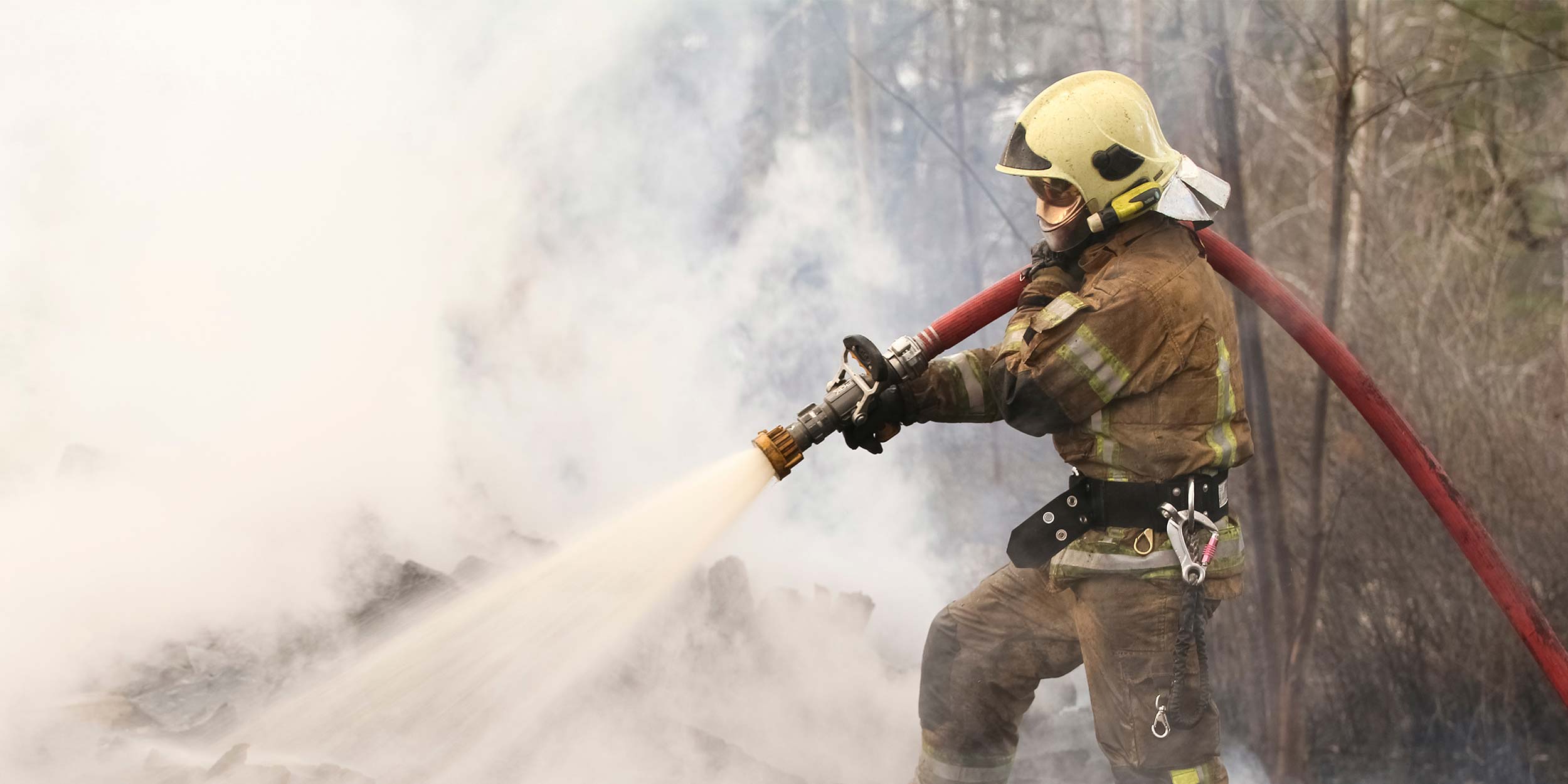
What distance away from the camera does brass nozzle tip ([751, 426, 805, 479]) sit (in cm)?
334

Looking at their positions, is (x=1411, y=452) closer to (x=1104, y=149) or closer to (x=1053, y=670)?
(x=1053, y=670)

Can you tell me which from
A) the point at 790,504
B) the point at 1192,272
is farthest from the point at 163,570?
the point at 1192,272

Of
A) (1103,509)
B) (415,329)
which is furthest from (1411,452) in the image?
(415,329)

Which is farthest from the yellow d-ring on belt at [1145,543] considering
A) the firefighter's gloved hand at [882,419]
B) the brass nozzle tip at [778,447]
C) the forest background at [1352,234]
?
the forest background at [1352,234]

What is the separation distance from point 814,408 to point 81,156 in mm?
2574

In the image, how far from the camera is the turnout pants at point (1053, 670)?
3.24m

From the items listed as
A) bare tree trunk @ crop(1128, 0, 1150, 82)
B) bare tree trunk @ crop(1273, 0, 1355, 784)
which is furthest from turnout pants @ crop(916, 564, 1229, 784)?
bare tree trunk @ crop(1128, 0, 1150, 82)

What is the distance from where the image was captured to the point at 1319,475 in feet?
15.9

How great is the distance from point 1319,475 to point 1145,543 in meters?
1.97

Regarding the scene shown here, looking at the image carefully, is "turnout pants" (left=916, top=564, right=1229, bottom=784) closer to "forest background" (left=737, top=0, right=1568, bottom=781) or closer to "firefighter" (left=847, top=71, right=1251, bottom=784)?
"firefighter" (left=847, top=71, right=1251, bottom=784)

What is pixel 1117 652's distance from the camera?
10.7 ft

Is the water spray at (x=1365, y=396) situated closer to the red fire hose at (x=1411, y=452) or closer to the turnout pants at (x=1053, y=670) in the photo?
the red fire hose at (x=1411, y=452)

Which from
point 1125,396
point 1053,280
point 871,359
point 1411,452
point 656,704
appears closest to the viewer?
point 1125,396

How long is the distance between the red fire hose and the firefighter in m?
0.45
